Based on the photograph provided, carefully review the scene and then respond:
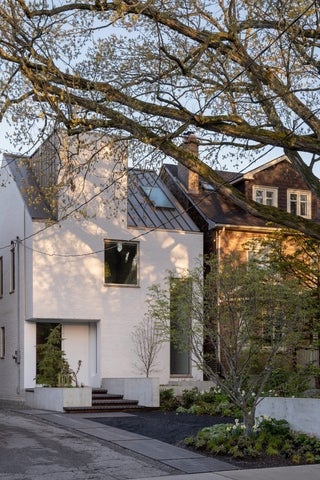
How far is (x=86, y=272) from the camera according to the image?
2362cm

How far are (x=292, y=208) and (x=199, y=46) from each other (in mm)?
15528

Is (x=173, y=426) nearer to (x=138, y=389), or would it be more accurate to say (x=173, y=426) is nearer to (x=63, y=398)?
(x=63, y=398)

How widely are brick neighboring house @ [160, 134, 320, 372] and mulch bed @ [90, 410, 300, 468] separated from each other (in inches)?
294

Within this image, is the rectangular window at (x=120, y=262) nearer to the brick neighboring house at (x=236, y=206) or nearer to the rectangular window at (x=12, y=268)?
the brick neighboring house at (x=236, y=206)

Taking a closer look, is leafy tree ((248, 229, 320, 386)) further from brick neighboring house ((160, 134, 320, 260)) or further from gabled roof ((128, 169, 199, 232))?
gabled roof ((128, 169, 199, 232))

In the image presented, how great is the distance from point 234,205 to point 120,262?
17.5 feet

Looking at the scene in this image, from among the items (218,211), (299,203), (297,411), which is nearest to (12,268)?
(218,211)

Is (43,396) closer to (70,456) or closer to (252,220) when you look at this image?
(70,456)

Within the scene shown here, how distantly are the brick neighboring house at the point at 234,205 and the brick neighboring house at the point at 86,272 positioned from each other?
0.79 metres

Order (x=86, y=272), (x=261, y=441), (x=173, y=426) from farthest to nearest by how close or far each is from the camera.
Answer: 1. (x=86, y=272)
2. (x=173, y=426)
3. (x=261, y=441)

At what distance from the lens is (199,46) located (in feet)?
44.7

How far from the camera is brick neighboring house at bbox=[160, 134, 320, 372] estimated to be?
2575 cm

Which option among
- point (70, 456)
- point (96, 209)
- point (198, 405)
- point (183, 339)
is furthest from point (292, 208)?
point (70, 456)

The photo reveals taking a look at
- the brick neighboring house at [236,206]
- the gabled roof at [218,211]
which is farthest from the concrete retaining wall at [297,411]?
the gabled roof at [218,211]
